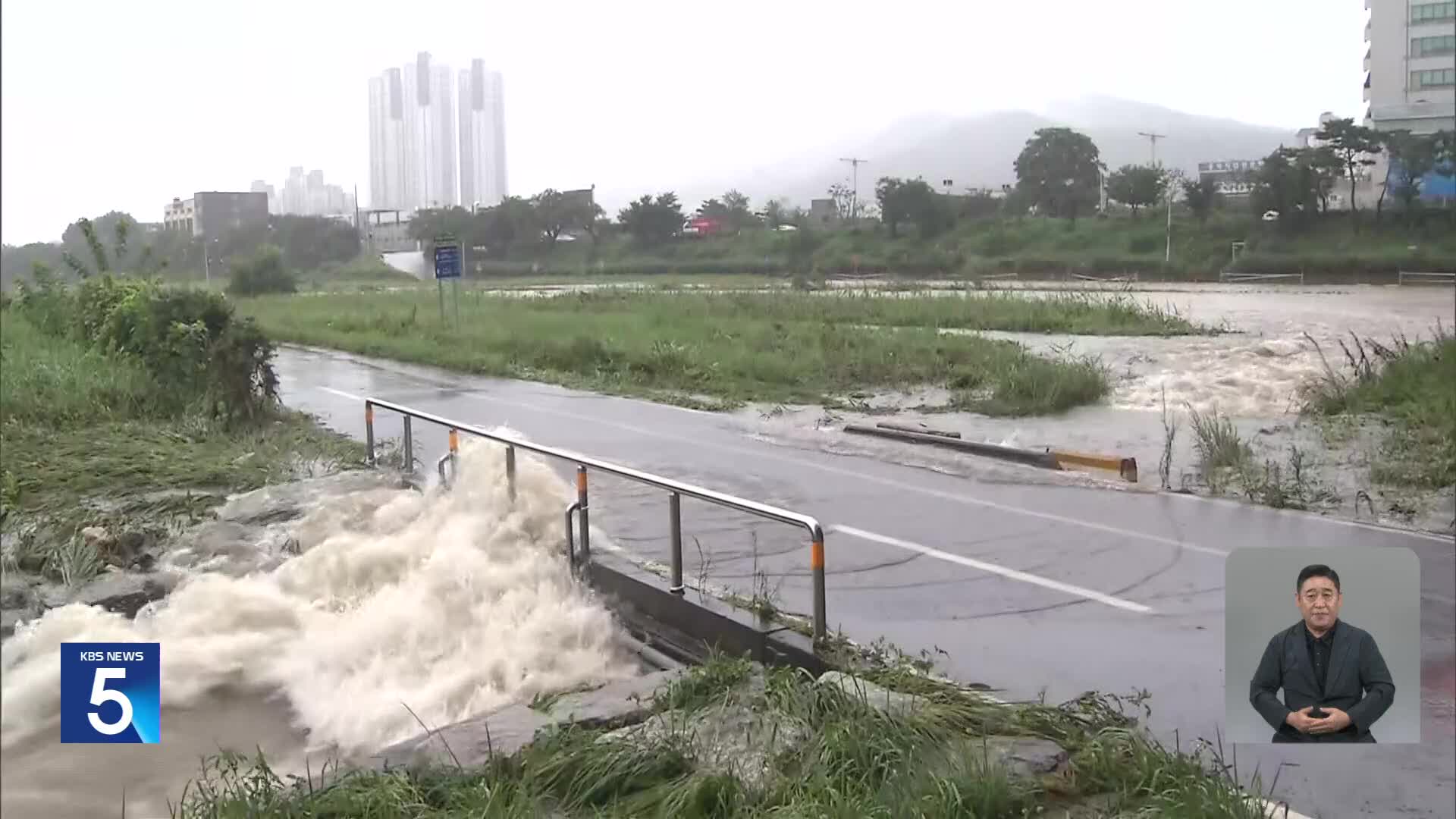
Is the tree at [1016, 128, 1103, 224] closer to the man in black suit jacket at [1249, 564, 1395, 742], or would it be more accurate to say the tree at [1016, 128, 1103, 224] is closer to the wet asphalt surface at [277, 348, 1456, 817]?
the wet asphalt surface at [277, 348, 1456, 817]

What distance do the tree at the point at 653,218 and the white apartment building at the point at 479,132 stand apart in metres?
1.89

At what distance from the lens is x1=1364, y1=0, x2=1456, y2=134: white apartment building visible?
442 cm

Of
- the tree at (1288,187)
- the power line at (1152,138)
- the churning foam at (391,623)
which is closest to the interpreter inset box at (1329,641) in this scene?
the churning foam at (391,623)

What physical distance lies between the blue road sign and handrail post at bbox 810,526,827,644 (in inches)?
106

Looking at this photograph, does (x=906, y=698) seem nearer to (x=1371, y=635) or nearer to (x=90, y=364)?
(x=1371, y=635)

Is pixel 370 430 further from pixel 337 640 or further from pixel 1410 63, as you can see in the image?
pixel 1410 63

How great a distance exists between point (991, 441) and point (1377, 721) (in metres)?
9.59

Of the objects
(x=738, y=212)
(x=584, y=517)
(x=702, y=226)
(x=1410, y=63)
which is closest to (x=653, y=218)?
(x=702, y=226)

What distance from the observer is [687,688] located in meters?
4.43

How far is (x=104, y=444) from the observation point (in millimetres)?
7230

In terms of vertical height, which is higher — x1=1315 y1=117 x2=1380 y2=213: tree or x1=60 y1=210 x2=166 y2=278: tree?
x1=1315 y1=117 x2=1380 y2=213: tree

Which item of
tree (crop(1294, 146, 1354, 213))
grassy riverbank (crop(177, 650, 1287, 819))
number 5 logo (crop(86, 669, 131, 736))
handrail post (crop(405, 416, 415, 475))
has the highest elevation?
tree (crop(1294, 146, 1354, 213))

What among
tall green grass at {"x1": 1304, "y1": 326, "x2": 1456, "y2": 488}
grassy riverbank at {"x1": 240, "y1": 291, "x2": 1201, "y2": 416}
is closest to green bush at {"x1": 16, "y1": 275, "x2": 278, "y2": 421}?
grassy riverbank at {"x1": 240, "y1": 291, "x2": 1201, "y2": 416}

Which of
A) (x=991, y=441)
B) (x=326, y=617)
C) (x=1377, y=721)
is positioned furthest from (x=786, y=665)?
(x=991, y=441)
